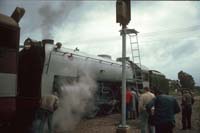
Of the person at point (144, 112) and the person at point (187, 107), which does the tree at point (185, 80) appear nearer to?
the person at point (187, 107)

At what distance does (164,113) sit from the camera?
745cm

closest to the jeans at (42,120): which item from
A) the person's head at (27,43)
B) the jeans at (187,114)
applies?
the person's head at (27,43)

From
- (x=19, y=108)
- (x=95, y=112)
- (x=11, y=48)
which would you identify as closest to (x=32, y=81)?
(x=19, y=108)

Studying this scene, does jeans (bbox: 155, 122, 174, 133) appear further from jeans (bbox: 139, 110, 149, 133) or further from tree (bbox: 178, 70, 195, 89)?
tree (bbox: 178, 70, 195, 89)

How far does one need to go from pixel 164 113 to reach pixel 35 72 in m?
4.93

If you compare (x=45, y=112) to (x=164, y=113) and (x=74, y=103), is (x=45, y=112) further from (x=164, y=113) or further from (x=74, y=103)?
(x=164, y=113)

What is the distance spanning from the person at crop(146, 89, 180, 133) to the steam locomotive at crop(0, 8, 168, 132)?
348cm

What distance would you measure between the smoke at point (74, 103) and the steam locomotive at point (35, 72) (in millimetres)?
290

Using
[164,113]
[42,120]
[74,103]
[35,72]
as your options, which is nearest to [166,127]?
[164,113]

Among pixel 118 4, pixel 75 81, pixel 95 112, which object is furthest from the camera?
pixel 95 112

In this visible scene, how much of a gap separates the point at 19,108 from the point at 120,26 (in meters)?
4.50

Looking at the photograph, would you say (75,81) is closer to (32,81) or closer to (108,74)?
(32,81)

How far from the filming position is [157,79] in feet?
75.9

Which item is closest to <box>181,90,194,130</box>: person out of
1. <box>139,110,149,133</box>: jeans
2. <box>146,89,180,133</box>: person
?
<box>139,110,149,133</box>: jeans
